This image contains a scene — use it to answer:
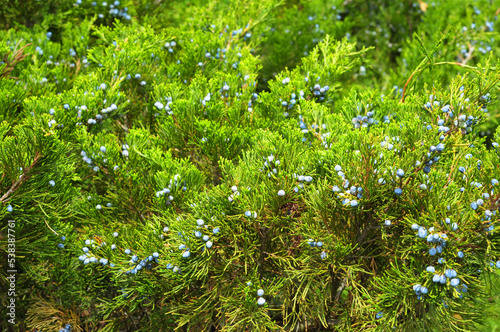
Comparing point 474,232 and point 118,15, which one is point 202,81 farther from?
point 118,15

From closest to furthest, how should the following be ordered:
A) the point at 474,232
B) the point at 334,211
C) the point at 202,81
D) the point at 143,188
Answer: the point at 474,232, the point at 334,211, the point at 143,188, the point at 202,81

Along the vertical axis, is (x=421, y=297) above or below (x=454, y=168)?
below

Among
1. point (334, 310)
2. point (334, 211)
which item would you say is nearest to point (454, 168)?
point (334, 211)

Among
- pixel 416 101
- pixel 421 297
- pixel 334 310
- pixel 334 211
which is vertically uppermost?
pixel 416 101

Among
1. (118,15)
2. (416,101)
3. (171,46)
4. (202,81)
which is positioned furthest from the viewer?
(118,15)

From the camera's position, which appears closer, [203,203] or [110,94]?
[203,203]

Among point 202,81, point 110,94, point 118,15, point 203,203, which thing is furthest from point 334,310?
point 118,15

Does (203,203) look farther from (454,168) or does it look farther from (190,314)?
(454,168)
